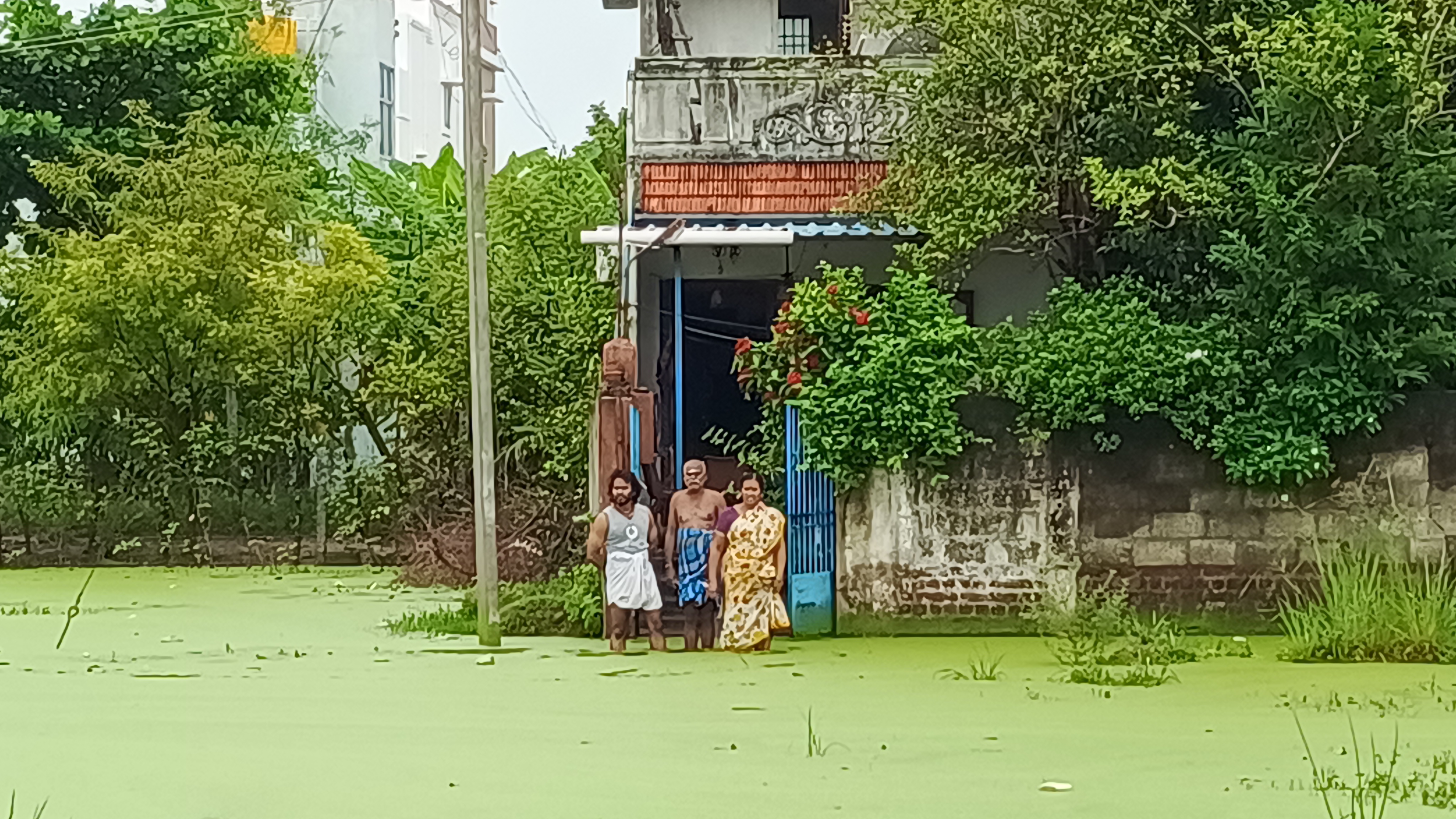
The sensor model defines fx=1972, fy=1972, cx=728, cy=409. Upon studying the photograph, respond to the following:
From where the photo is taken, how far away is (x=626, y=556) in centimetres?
1103

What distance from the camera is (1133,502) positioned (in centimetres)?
1156

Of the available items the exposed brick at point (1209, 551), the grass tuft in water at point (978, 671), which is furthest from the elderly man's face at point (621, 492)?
the exposed brick at point (1209, 551)

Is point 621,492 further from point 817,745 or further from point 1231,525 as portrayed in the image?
point 817,745

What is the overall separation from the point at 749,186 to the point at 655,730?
227 inches

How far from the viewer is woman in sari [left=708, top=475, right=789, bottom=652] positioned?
35.9ft

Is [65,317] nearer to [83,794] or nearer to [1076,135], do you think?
[1076,135]

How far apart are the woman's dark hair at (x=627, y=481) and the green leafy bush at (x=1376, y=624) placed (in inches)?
142

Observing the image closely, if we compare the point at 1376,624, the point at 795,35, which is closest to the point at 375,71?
the point at 795,35

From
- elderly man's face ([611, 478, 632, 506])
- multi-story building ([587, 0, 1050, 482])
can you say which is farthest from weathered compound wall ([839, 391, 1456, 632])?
multi-story building ([587, 0, 1050, 482])

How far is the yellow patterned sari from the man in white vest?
1.34ft

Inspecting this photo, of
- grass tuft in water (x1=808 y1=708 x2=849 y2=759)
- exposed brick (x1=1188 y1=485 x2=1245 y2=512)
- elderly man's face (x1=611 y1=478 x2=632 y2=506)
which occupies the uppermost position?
elderly man's face (x1=611 y1=478 x2=632 y2=506)

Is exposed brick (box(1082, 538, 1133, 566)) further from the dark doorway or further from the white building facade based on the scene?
the white building facade

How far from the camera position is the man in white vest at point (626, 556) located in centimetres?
1097

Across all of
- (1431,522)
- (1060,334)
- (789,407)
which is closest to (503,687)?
(789,407)
